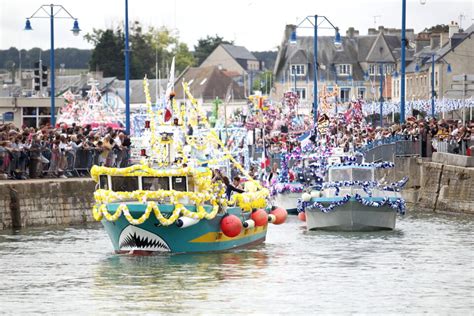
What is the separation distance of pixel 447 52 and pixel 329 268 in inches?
2771

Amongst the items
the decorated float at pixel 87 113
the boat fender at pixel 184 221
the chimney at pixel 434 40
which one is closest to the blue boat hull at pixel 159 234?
the boat fender at pixel 184 221

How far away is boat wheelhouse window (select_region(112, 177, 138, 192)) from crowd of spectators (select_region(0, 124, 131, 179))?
8.23 metres

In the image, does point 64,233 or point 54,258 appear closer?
point 54,258

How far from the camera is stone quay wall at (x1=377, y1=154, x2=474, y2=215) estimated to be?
164 feet

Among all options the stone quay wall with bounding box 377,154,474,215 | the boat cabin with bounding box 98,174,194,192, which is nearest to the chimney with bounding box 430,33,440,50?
the stone quay wall with bounding box 377,154,474,215

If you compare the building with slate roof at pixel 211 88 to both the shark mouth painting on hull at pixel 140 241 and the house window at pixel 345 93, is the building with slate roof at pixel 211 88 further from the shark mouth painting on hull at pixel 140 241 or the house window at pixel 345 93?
the shark mouth painting on hull at pixel 140 241

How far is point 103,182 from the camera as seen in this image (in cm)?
3378

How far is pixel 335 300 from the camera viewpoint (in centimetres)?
2752

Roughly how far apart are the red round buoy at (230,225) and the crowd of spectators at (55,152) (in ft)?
30.1

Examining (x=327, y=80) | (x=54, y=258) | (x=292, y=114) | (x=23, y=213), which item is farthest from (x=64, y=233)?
(x=327, y=80)

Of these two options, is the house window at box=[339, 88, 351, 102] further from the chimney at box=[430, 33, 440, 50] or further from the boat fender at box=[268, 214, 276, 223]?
the boat fender at box=[268, 214, 276, 223]

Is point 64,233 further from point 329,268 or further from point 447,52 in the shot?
point 447,52

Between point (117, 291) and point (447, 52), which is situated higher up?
point (447, 52)

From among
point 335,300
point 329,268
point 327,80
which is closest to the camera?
point 335,300
